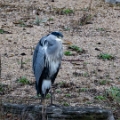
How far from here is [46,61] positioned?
21.4 feet

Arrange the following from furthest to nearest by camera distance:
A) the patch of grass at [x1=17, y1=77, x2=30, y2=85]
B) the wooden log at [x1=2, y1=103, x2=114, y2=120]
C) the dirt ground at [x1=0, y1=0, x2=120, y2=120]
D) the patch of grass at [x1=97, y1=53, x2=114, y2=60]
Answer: the patch of grass at [x1=97, y1=53, x2=114, y2=60] < the patch of grass at [x1=17, y1=77, x2=30, y2=85] < the dirt ground at [x1=0, y1=0, x2=120, y2=120] < the wooden log at [x1=2, y1=103, x2=114, y2=120]

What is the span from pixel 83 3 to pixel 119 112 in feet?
16.7

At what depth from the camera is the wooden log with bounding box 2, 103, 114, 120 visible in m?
5.98

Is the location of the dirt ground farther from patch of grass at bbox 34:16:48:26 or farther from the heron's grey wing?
the heron's grey wing

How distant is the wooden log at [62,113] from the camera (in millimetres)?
5980

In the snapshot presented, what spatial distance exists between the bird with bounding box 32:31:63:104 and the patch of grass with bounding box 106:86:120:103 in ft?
2.55

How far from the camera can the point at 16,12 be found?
1056 centimetres

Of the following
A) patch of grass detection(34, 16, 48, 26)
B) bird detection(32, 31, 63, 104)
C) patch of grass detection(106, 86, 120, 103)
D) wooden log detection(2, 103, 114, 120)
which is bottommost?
patch of grass detection(106, 86, 120, 103)

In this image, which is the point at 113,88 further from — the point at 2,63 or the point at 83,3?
the point at 83,3

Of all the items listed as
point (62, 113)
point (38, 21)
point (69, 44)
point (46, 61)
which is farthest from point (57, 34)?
point (38, 21)

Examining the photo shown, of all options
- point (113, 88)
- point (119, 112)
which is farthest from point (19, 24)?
point (119, 112)

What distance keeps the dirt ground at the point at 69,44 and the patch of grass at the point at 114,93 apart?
14mm

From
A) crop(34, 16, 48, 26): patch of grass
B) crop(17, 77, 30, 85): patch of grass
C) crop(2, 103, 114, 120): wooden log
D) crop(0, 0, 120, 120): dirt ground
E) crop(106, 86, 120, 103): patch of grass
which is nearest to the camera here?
crop(2, 103, 114, 120): wooden log

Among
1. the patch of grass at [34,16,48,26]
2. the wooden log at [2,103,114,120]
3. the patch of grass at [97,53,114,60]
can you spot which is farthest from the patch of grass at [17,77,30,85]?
the patch of grass at [34,16,48,26]
